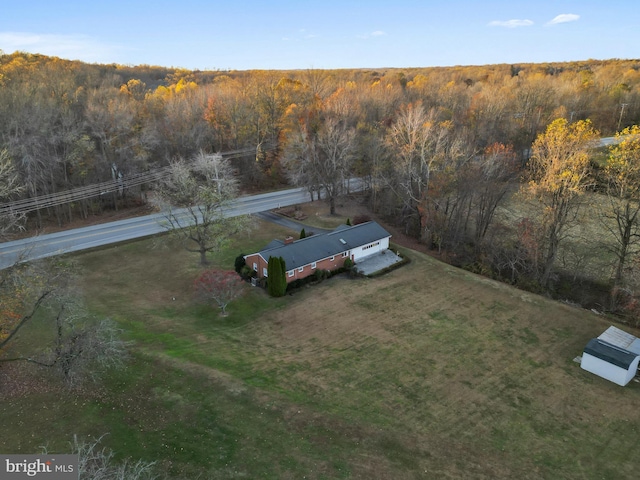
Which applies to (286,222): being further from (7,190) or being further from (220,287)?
(7,190)

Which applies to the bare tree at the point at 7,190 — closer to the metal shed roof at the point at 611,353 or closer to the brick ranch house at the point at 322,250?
Answer: the brick ranch house at the point at 322,250

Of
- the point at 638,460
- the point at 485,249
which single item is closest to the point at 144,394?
the point at 638,460

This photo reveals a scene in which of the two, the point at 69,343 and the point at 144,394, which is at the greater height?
the point at 69,343

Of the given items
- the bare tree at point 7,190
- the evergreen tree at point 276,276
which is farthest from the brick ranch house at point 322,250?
the bare tree at point 7,190

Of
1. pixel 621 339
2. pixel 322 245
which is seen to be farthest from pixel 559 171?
pixel 322 245

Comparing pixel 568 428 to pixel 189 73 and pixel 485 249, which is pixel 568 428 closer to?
pixel 485 249
